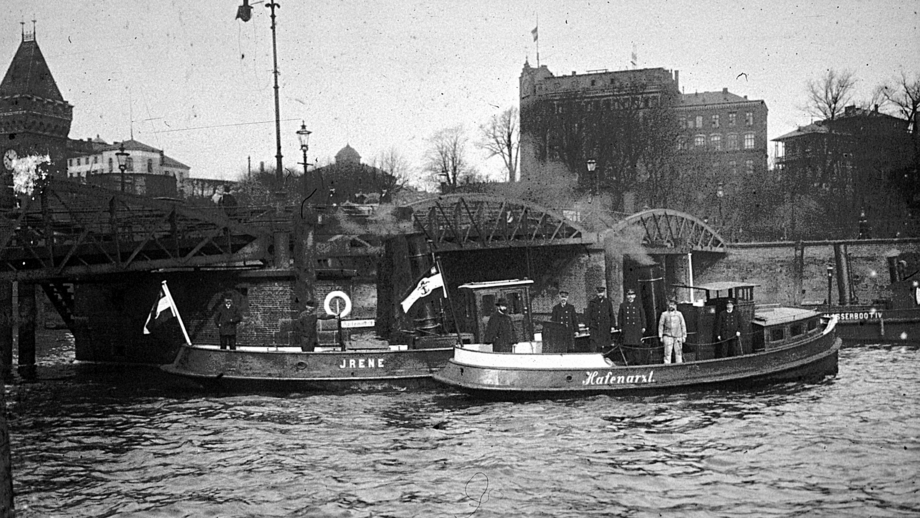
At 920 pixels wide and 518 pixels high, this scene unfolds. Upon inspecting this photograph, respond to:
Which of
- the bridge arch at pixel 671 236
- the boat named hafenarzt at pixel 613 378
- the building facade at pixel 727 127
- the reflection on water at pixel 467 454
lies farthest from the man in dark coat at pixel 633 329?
the building facade at pixel 727 127

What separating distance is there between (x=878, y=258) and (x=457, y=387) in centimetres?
3453

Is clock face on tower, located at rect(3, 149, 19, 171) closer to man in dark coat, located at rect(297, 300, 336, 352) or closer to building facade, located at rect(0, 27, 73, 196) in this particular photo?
building facade, located at rect(0, 27, 73, 196)

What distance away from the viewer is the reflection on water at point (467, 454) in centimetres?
1309

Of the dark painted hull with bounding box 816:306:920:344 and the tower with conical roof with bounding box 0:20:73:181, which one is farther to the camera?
the dark painted hull with bounding box 816:306:920:344

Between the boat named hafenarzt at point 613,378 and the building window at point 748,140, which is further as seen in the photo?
the building window at point 748,140

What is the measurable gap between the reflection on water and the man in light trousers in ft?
3.44

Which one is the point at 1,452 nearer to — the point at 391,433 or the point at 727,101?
the point at 391,433

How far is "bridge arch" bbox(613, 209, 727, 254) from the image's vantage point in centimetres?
4488

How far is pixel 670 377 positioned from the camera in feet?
68.2

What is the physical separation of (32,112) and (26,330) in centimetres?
732

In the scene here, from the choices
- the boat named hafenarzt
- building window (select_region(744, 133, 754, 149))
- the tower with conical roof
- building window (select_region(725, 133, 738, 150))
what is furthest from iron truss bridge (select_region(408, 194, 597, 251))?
building window (select_region(744, 133, 754, 149))

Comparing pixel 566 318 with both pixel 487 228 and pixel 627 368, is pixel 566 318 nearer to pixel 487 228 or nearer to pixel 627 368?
pixel 627 368

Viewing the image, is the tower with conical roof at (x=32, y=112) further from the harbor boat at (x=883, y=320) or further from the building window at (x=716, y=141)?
the building window at (x=716, y=141)

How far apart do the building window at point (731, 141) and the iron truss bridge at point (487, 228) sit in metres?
45.1
